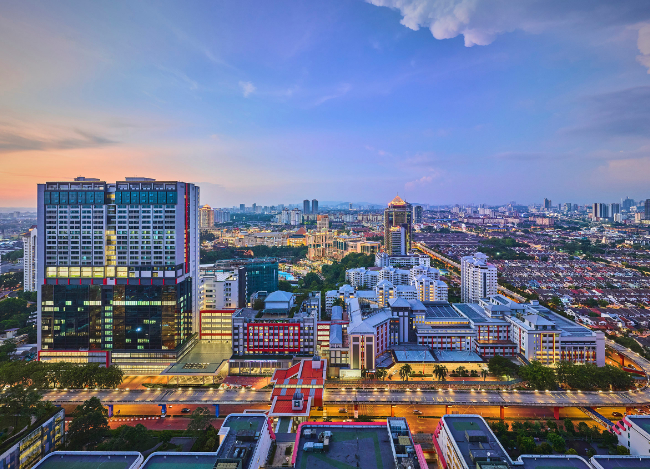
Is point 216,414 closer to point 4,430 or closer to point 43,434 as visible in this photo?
point 43,434

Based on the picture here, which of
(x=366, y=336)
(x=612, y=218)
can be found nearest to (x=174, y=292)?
(x=366, y=336)

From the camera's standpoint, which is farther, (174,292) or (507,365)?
(174,292)

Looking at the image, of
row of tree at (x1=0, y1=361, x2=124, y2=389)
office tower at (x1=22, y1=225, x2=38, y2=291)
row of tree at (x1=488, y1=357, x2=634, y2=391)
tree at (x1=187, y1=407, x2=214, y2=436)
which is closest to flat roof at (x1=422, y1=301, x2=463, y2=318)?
row of tree at (x1=488, y1=357, x2=634, y2=391)

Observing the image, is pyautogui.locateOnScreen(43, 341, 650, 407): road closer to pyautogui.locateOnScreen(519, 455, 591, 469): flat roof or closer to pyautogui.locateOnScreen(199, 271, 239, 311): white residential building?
pyautogui.locateOnScreen(519, 455, 591, 469): flat roof

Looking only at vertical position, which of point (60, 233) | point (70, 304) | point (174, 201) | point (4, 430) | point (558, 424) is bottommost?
point (558, 424)

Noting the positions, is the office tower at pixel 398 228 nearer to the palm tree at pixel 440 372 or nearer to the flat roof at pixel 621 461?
the palm tree at pixel 440 372

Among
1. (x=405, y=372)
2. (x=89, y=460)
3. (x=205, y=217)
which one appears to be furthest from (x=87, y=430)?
(x=205, y=217)

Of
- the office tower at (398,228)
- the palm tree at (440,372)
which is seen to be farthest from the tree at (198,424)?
the office tower at (398,228)
